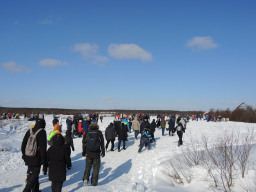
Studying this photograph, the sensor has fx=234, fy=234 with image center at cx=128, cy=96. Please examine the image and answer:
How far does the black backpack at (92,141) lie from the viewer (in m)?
6.46

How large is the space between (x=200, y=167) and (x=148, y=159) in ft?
9.11

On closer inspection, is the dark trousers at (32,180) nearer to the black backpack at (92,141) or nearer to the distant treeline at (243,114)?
the black backpack at (92,141)

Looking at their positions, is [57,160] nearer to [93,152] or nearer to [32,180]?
[32,180]

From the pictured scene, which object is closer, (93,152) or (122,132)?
(93,152)

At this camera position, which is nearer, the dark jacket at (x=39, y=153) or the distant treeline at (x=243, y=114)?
the dark jacket at (x=39, y=153)

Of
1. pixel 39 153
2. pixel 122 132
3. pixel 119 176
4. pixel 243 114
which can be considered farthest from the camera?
Result: pixel 243 114

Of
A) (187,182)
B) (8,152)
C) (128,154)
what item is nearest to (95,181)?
(187,182)

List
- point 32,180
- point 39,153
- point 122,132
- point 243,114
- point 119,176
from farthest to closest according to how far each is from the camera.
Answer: point 243,114
point 122,132
point 119,176
point 39,153
point 32,180

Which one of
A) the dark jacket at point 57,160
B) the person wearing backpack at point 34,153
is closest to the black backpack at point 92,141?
the dark jacket at point 57,160

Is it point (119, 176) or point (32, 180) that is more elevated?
point (32, 180)

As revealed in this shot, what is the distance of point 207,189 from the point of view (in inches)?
284

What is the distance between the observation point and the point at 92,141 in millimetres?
6500

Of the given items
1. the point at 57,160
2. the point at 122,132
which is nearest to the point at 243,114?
the point at 122,132

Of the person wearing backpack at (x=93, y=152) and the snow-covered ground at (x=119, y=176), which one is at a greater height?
the person wearing backpack at (x=93, y=152)
